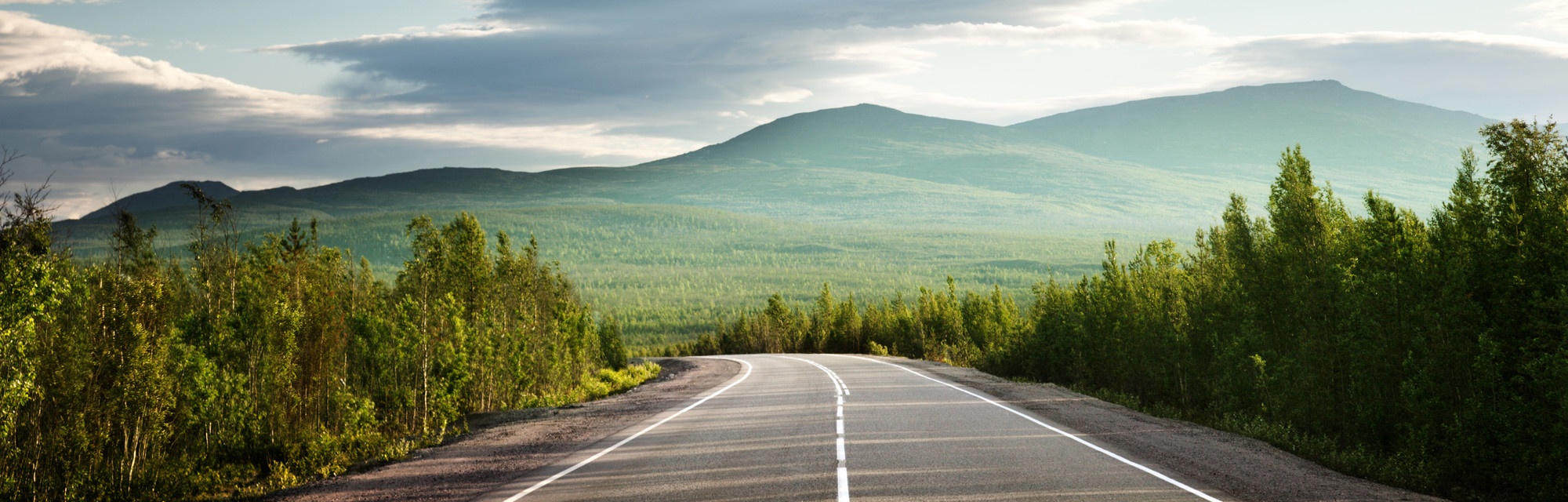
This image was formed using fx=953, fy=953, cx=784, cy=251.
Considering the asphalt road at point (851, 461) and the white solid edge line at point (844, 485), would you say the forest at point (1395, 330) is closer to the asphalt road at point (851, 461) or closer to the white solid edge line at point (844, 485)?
the asphalt road at point (851, 461)

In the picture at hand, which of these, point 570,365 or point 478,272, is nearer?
point 478,272

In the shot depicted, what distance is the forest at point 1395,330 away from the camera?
12.9 meters

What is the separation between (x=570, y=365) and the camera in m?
37.5

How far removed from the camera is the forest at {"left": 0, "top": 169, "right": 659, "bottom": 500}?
13.9 metres

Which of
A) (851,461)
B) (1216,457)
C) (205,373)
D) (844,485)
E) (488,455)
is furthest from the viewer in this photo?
(205,373)

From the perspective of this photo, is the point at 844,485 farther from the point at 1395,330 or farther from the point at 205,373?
the point at 205,373

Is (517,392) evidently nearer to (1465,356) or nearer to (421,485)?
(421,485)

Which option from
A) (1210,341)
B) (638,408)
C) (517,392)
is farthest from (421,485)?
(1210,341)

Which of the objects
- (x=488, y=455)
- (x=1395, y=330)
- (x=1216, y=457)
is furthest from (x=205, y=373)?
(x=1395, y=330)

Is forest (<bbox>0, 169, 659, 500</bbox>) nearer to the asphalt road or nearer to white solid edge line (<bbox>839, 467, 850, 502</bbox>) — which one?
the asphalt road

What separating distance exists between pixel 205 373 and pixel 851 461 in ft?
38.6

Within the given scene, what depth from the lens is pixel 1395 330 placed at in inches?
621

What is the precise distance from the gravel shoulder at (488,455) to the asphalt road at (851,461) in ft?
1.70

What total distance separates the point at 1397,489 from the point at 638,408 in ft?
48.7
